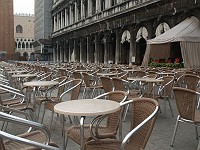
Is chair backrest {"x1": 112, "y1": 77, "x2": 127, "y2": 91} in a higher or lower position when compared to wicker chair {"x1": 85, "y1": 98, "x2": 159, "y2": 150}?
higher

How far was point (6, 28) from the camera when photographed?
6581 centimetres

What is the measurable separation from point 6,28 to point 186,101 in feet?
217

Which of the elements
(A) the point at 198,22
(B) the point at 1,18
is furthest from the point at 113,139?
(B) the point at 1,18

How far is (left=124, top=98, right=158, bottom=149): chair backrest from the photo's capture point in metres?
2.84

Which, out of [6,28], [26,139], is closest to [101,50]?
[26,139]

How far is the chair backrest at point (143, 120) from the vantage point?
9.30ft

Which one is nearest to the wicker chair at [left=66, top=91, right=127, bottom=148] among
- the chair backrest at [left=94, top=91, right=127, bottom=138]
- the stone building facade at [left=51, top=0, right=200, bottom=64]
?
the chair backrest at [left=94, top=91, right=127, bottom=138]

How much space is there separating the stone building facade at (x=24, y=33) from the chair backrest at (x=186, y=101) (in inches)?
3817

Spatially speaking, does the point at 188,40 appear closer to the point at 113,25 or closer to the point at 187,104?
the point at 187,104

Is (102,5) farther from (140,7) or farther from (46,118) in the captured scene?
(46,118)

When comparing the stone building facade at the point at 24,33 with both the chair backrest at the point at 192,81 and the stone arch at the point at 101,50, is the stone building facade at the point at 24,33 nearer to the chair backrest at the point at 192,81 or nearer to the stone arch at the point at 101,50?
the stone arch at the point at 101,50

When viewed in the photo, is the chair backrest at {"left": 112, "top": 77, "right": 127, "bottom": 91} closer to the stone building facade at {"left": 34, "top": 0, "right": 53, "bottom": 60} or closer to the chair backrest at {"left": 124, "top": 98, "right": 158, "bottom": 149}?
the chair backrest at {"left": 124, "top": 98, "right": 158, "bottom": 149}

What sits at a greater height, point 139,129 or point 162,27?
point 162,27

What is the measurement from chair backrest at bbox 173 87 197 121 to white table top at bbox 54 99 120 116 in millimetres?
1328
